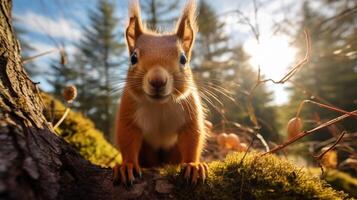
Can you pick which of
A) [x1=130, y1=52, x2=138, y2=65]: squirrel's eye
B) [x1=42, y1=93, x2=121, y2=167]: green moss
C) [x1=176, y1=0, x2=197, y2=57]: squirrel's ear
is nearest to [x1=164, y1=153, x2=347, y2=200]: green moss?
[x1=130, y1=52, x2=138, y2=65]: squirrel's eye

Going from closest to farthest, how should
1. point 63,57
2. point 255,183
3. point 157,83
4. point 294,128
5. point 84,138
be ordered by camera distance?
point 255,183, point 157,83, point 294,128, point 63,57, point 84,138

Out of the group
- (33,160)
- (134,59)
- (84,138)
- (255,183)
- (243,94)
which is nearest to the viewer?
(33,160)

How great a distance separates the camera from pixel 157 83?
1793mm

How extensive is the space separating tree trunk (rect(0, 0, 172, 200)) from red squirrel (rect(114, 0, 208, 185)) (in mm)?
344

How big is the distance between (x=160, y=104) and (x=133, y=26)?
790 millimetres

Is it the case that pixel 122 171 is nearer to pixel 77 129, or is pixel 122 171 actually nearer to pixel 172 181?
pixel 172 181

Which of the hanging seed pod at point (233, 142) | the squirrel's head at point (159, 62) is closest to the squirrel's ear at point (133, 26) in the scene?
the squirrel's head at point (159, 62)

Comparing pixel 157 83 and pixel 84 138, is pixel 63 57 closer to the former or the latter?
pixel 157 83

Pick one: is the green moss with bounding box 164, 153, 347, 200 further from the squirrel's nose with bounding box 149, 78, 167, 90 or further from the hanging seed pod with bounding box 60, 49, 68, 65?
the hanging seed pod with bounding box 60, 49, 68, 65

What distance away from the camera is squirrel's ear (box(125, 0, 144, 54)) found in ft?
8.33

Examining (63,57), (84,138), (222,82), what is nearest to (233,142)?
(222,82)

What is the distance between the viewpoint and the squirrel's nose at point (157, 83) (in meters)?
1.79

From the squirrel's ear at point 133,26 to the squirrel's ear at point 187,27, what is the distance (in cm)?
33

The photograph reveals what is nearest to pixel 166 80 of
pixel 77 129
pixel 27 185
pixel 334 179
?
pixel 27 185
